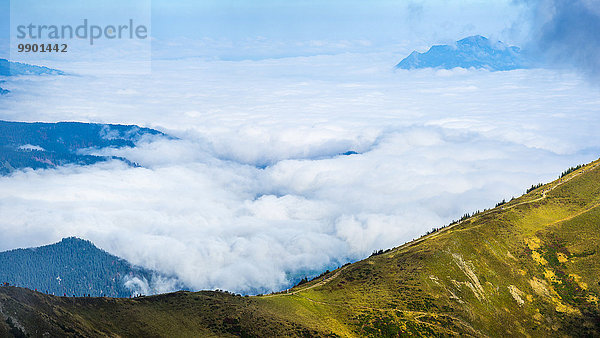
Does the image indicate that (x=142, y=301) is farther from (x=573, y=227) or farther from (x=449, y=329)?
(x=573, y=227)

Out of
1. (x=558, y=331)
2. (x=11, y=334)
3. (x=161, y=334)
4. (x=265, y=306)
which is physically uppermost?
(x=11, y=334)

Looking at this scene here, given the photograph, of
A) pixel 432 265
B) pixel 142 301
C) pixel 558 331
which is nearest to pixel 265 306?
pixel 142 301

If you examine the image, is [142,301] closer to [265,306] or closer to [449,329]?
[265,306]

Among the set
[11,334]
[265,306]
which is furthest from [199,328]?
[11,334]

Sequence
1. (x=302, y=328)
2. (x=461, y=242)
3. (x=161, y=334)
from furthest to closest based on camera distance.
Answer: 1. (x=461, y=242)
2. (x=302, y=328)
3. (x=161, y=334)

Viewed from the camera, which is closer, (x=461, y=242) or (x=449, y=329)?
(x=449, y=329)

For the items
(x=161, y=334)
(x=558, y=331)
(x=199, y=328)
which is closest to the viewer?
(x=161, y=334)

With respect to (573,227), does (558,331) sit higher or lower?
lower
